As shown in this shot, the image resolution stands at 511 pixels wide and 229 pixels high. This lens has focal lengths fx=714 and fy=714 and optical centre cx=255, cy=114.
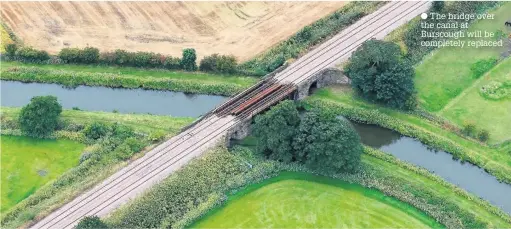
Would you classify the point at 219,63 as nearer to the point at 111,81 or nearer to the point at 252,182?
the point at 111,81

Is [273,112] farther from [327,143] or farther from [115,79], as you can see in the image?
[115,79]

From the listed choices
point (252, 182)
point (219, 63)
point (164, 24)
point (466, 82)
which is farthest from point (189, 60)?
Answer: point (466, 82)

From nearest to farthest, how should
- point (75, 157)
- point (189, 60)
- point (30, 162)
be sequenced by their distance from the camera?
1. point (30, 162)
2. point (75, 157)
3. point (189, 60)

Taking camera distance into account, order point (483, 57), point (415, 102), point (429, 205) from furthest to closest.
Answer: point (483, 57) → point (415, 102) → point (429, 205)

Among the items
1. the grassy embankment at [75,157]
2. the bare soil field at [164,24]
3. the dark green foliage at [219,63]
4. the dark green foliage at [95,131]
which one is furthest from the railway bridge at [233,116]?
the dark green foliage at [95,131]

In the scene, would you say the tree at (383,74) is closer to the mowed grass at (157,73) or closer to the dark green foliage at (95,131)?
the mowed grass at (157,73)

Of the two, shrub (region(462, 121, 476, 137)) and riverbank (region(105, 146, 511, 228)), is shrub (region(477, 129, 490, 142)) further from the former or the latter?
riverbank (region(105, 146, 511, 228))

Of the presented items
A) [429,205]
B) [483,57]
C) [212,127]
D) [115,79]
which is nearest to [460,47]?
[483,57]
